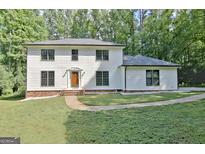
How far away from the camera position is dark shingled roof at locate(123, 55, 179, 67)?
27.7 feet

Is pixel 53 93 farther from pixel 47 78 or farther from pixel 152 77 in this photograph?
pixel 152 77

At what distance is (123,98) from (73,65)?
7.04ft

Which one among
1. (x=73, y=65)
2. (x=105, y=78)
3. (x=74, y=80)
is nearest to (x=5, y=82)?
(x=74, y=80)

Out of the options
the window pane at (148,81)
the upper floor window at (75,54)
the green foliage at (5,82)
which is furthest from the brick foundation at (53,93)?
the window pane at (148,81)

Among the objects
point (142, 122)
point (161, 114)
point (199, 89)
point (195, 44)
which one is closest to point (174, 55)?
point (195, 44)

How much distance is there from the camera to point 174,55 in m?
7.78

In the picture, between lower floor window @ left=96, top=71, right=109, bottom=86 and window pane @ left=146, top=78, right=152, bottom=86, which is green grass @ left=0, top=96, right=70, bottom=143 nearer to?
lower floor window @ left=96, top=71, right=109, bottom=86

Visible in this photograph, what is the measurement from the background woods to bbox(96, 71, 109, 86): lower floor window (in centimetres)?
157

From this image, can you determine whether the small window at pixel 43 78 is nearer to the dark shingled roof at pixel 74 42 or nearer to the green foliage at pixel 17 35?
the green foliage at pixel 17 35

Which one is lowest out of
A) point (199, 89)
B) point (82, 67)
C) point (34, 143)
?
point (34, 143)

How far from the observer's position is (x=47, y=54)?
379 inches

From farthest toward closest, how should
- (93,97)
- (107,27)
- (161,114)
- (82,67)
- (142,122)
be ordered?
(82,67) → (93,97) → (107,27) → (161,114) → (142,122)

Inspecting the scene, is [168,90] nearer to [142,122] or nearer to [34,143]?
[142,122]
